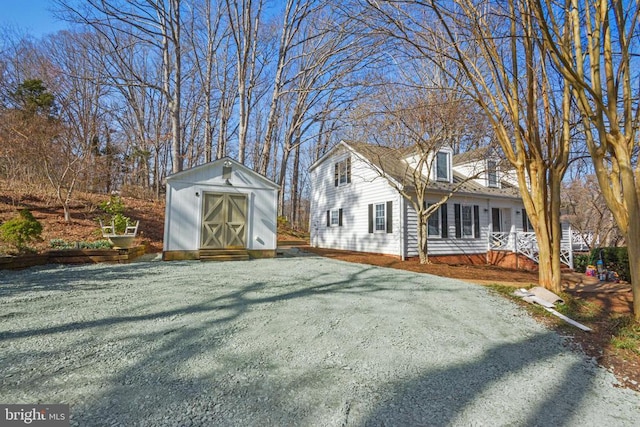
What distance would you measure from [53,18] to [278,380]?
48.0 feet

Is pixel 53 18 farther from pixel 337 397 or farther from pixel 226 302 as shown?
pixel 337 397

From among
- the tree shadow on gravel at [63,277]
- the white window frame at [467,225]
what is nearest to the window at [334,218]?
the white window frame at [467,225]

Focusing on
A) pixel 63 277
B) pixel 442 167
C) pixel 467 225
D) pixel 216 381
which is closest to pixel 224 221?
pixel 63 277

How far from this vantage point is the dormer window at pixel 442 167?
12609mm

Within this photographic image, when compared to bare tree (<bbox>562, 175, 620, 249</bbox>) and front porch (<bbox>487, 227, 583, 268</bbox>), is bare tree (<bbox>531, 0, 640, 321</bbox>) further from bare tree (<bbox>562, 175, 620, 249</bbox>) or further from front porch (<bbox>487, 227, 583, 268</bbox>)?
bare tree (<bbox>562, 175, 620, 249</bbox>)

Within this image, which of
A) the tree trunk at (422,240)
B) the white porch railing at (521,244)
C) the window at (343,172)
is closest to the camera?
the tree trunk at (422,240)

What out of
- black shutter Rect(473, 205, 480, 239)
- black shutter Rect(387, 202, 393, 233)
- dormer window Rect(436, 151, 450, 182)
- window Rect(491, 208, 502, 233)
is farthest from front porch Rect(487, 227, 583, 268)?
black shutter Rect(387, 202, 393, 233)

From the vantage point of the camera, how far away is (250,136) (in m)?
25.3

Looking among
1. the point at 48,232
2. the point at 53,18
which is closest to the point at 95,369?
the point at 48,232

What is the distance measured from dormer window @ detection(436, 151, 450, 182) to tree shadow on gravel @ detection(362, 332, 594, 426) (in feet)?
34.8

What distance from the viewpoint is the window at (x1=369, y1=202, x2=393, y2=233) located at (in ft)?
38.2

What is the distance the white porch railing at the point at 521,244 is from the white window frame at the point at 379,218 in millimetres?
4963

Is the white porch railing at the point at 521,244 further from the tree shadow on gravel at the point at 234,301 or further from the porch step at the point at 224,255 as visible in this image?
the porch step at the point at 224,255

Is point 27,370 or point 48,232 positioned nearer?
point 27,370
